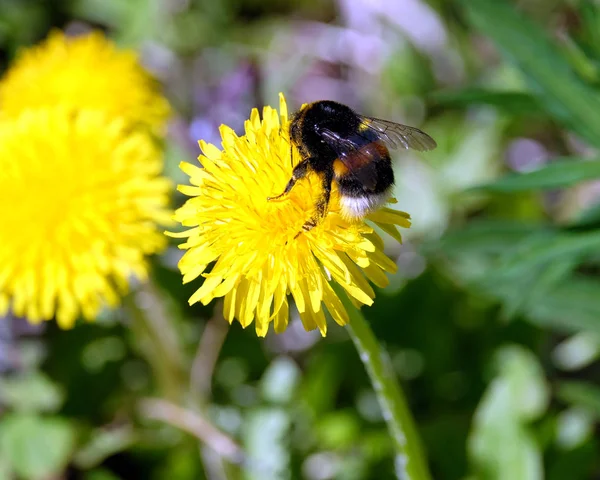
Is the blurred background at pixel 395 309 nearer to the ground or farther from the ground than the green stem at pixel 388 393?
farther from the ground

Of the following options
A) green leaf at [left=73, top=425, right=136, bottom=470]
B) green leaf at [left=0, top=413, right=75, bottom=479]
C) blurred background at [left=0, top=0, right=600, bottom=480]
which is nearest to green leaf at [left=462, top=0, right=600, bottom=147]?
blurred background at [left=0, top=0, right=600, bottom=480]

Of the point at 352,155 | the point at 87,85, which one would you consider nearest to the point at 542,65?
the point at 352,155

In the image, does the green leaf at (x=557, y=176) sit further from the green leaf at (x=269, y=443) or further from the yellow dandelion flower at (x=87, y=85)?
the yellow dandelion flower at (x=87, y=85)

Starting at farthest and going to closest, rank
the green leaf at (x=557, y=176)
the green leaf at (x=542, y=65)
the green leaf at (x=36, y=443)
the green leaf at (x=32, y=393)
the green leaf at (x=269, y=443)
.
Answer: the green leaf at (x=32, y=393) < the green leaf at (x=36, y=443) < the green leaf at (x=269, y=443) < the green leaf at (x=542, y=65) < the green leaf at (x=557, y=176)

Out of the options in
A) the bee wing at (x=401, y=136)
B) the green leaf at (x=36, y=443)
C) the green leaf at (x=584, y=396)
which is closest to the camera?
the bee wing at (x=401, y=136)

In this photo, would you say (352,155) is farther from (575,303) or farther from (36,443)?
(36,443)

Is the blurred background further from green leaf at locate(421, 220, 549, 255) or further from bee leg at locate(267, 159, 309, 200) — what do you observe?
bee leg at locate(267, 159, 309, 200)

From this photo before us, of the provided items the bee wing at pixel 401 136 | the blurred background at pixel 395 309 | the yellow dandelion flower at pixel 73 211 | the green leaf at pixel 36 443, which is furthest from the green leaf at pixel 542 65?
the green leaf at pixel 36 443

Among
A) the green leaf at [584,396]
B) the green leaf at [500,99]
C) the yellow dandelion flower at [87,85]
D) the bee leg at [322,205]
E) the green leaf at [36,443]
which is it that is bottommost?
the green leaf at [584,396]
